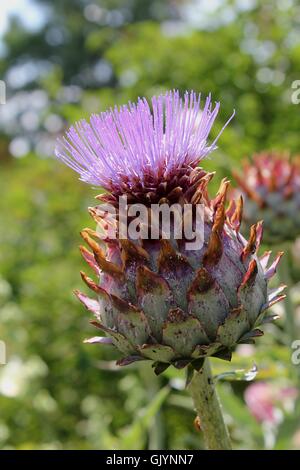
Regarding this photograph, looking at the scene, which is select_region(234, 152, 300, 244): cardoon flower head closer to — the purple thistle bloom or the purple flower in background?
the purple flower in background

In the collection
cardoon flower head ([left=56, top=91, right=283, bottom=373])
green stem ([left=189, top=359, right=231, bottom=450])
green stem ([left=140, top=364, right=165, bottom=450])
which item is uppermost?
cardoon flower head ([left=56, top=91, right=283, bottom=373])

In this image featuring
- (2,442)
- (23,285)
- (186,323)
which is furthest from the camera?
(23,285)

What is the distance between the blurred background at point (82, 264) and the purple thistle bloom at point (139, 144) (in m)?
0.35

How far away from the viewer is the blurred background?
1763mm

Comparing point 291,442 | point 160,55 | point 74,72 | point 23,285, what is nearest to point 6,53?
point 74,72

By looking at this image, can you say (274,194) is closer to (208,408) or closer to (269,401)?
(269,401)

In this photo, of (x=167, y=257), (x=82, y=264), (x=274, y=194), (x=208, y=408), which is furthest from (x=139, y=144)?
(x=82, y=264)

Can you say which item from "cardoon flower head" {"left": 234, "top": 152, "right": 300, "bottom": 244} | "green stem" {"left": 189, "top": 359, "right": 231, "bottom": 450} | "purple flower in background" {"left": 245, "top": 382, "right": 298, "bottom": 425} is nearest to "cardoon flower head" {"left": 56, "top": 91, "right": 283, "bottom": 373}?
"green stem" {"left": 189, "top": 359, "right": 231, "bottom": 450}

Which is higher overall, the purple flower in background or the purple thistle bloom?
the purple thistle bloom

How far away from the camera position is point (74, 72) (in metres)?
14.4

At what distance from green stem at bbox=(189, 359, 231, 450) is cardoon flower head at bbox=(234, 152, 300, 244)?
795 millimetres

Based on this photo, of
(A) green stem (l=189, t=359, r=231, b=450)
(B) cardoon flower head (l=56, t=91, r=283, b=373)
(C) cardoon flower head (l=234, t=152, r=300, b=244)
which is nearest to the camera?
(B) cardoon flower head (l=56, t=91, r=283, b=373)

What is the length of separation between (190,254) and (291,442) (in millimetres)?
725
